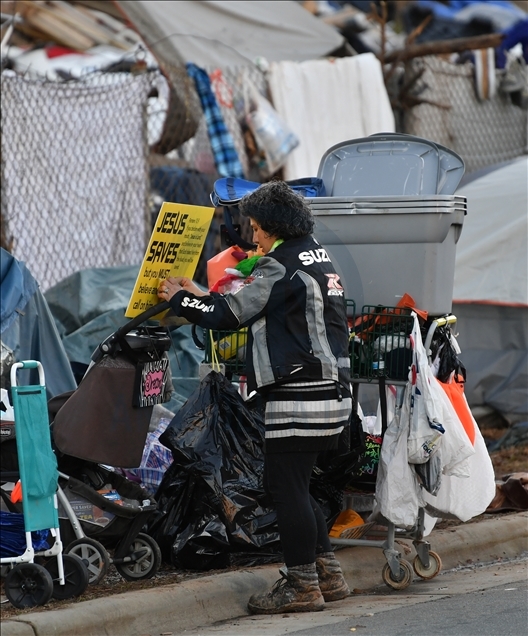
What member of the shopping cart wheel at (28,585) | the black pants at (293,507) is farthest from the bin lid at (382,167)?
the shopping cart wheel at (28,585)

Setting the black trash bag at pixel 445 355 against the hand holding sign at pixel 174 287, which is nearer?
the hand holding sign at pixel 174 287

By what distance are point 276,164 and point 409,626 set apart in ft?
17.8

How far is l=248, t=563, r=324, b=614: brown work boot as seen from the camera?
4.75 metres

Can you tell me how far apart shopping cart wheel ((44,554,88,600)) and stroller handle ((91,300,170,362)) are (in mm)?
898

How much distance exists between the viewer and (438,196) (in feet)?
17.9

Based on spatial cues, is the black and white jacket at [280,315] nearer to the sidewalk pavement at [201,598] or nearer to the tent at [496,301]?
the sidewalk pavement at [201,598]

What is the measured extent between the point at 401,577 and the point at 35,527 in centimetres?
185

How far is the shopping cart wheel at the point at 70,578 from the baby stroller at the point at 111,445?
0.56 ft

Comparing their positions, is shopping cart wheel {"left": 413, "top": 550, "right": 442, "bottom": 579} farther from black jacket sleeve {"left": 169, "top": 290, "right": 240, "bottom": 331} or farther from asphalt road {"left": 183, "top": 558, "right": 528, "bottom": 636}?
black jacket sleeve {"left": 169, "top": 290, "right": 240, "bottom": 331}

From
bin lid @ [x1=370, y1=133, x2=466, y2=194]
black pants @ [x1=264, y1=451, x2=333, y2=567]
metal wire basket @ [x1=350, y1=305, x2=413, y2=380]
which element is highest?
bin lid @ [x1=370, y1=133, x2=466, y2=194]

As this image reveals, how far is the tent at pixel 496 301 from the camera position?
29.5 ft

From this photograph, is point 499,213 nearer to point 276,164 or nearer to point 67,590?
point 276,164

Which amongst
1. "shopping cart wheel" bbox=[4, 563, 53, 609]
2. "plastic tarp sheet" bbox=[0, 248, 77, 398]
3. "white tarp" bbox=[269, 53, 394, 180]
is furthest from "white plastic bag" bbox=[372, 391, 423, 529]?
"white tarp" bbox=[269, 53, 394, 180]

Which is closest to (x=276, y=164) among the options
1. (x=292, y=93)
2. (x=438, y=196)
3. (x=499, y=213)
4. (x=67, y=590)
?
(x=292, y=93)
